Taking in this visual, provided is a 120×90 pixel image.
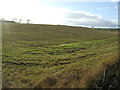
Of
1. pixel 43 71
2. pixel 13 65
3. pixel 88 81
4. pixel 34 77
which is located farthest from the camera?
pixel 13 65

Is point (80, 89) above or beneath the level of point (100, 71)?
beneath

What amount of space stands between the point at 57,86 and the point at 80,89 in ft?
4.02

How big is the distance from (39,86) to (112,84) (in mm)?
4159

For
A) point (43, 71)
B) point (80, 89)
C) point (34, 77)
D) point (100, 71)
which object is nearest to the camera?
point (80, 89)

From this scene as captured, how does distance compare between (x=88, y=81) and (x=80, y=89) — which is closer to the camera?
(x=80, y=89)

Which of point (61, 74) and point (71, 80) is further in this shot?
point (61, 74)

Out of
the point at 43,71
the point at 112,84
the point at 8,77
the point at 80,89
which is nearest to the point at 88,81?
the point at 80,89

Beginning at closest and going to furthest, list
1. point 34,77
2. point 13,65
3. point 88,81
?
point 88,81, point 34,77, point 13,65

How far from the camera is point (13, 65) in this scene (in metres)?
13.3

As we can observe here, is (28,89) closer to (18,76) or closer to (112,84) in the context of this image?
(18,76)

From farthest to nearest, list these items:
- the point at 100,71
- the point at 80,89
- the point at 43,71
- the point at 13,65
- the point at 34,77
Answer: the point at 13,65, the point at 43,71, the point at 34,77, the point at 100,71, the point at 80,89

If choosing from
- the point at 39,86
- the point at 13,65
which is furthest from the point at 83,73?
the point at 13,65

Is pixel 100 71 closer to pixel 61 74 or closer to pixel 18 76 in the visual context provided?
pixel 61 74

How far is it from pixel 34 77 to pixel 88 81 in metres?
3.68
